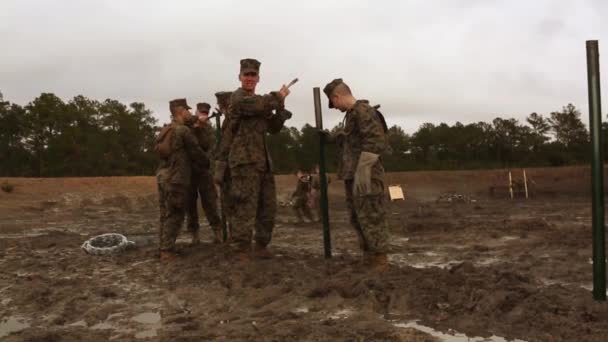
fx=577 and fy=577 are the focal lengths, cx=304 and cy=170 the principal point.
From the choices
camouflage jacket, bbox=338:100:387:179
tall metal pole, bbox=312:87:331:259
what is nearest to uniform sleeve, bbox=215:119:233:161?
tall metal pole, bbox=312:87:331:259

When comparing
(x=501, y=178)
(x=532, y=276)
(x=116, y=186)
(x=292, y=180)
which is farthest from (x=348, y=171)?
(x=501, y=178)

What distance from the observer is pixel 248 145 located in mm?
6566

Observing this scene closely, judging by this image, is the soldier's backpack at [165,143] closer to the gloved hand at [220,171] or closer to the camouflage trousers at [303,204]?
the gloved hand at [220,171]

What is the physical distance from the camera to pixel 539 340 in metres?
3.66

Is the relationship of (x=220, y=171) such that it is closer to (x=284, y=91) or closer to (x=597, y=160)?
(x=284, y=91)

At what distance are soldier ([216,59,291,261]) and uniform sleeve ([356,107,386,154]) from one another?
1.07 metres

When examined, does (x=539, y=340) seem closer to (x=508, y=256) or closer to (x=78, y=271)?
(x=508, y=256)

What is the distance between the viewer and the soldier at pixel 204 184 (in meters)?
8.23

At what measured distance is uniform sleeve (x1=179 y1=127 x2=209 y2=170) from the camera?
748 cm

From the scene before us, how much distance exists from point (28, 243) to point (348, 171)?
6.74 metres

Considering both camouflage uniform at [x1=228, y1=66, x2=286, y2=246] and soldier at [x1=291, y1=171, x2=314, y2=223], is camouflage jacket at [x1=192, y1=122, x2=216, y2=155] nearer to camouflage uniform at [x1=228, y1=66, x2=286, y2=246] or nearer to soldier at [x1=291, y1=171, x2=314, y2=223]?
camouflage uniform at [x1=228, y1=66, x2=286, y2=246]

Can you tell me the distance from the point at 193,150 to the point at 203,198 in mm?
1166

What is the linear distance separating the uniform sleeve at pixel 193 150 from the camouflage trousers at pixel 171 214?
0.46 metres

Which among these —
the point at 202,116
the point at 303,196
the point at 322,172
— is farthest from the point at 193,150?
the point at 303,196
